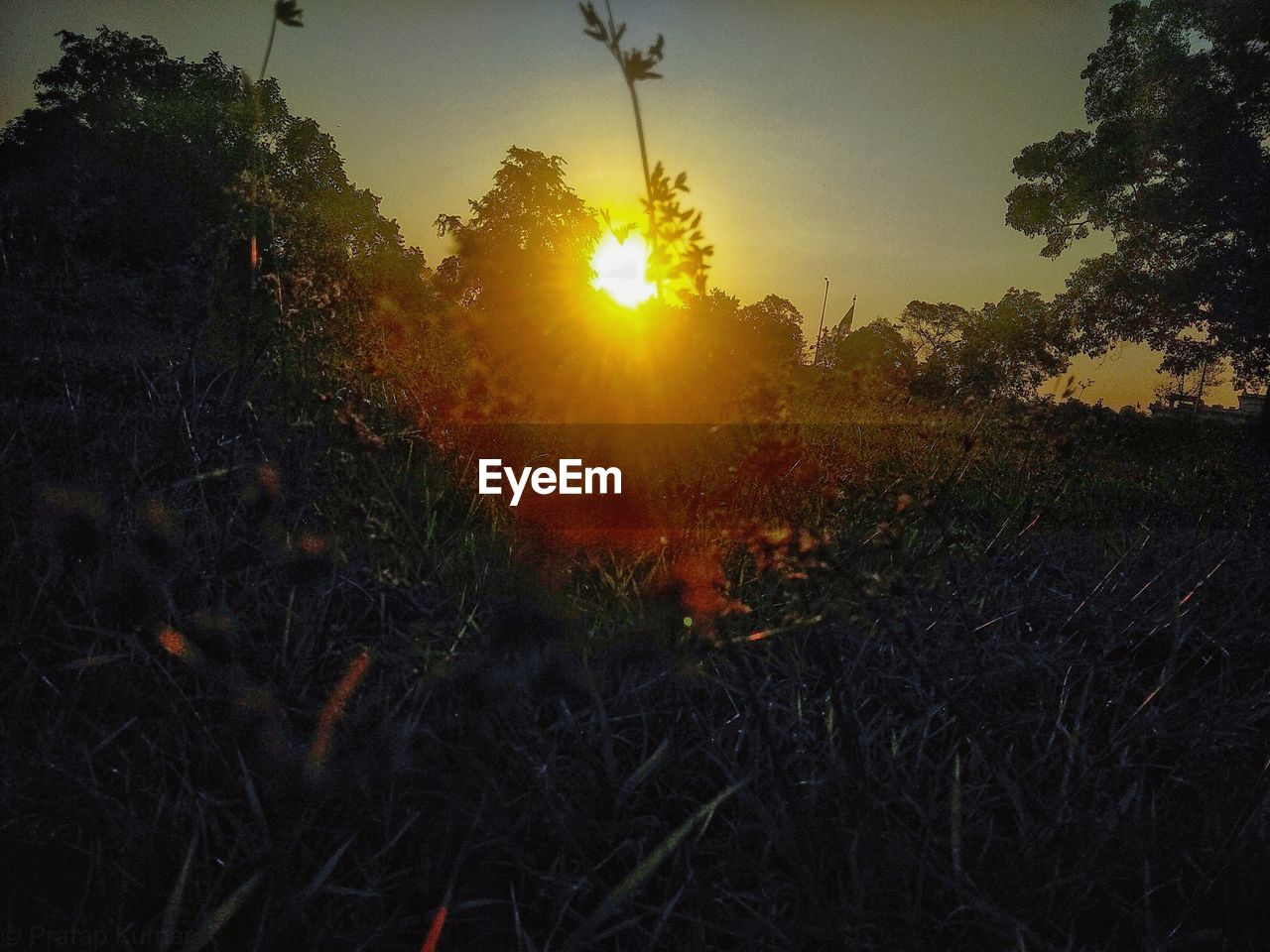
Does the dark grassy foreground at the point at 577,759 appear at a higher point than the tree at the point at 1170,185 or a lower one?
lower

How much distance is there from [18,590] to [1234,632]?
3.74 metres

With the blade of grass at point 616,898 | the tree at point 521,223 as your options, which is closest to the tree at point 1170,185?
the tree at point 521,223

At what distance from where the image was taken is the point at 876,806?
61.9 inches

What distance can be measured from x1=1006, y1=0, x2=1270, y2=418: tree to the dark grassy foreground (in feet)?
48.8

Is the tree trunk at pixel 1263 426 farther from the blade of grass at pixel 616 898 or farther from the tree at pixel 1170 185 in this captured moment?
the blade of grass at pixel 616 898

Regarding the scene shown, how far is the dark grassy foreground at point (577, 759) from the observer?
4.22ft

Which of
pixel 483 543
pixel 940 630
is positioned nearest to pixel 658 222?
pixel 940 630

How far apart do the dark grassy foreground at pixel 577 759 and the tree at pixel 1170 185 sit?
14.9 m

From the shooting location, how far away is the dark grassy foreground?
4.22 ft

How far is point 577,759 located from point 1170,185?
19936mm

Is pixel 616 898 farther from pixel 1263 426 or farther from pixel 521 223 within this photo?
pixel 521 223

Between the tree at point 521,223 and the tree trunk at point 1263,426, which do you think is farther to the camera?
the tree at point 521,223

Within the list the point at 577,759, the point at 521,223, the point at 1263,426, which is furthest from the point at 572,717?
the point at 521,223

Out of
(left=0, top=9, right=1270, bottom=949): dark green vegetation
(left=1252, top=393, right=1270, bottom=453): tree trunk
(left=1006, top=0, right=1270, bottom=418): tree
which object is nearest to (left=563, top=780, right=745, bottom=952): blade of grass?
(left=0, top=9, right=1270, bottom=949): dark green vegetation
